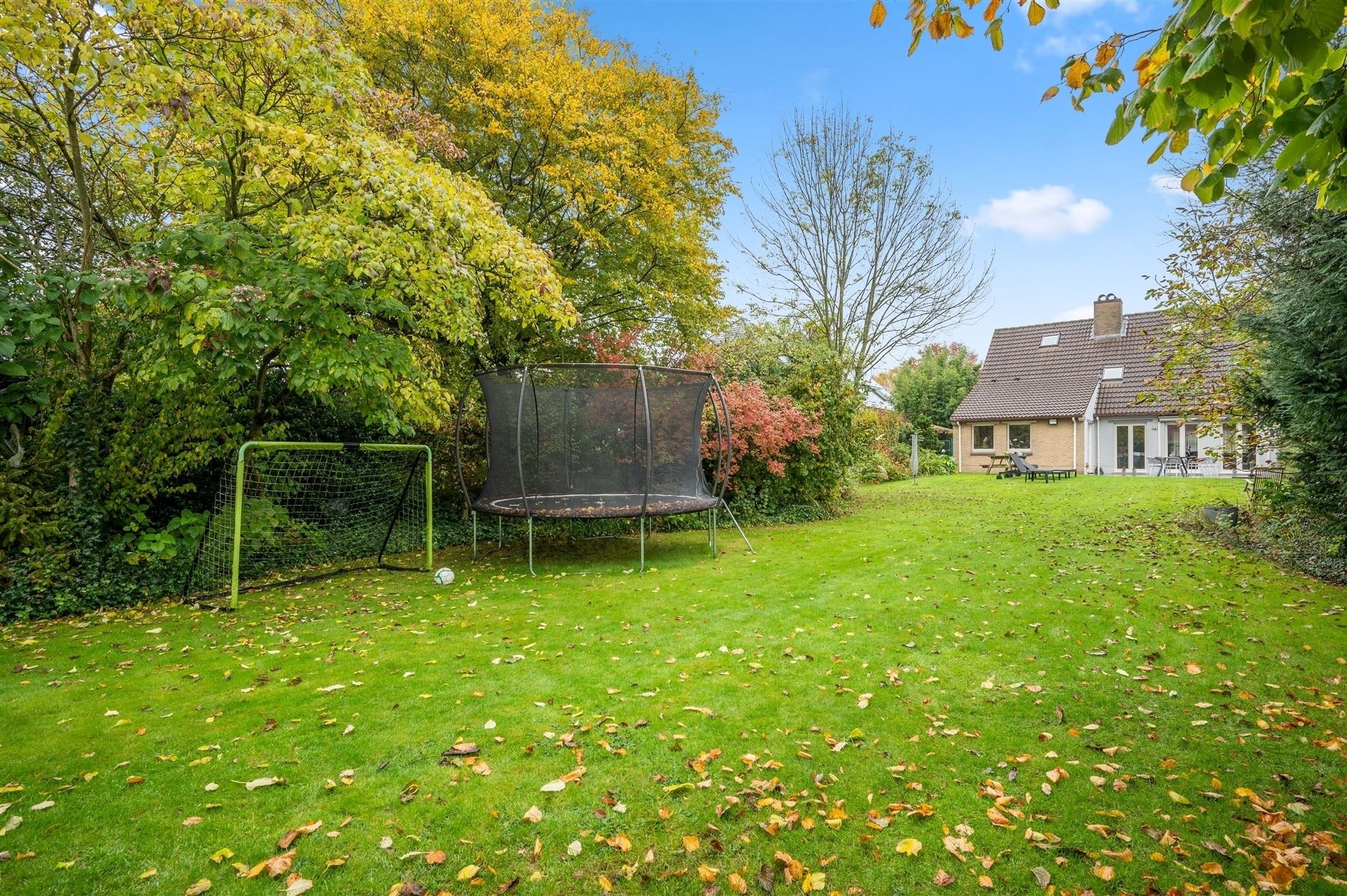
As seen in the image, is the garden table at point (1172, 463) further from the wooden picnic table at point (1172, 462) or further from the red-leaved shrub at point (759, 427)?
the red-leaved shrub at point (759, 427)

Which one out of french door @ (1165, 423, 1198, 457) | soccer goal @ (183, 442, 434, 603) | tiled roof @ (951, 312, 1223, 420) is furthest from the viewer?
tiled roof @ (951, 312, 1223, 420)

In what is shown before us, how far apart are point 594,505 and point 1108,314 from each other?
21.2 metres

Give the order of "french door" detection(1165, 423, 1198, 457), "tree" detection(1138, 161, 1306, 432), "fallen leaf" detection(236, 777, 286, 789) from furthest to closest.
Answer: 1. "french door" detection(1165, 423, 1198, 457)
2. "tree" detection(1138, 161, 1306, 432)
3. "fallen leaf" detection(236, 777, 286, 789)

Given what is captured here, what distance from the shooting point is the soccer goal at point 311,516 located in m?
5.58

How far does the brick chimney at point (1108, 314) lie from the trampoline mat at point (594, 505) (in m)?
19.9

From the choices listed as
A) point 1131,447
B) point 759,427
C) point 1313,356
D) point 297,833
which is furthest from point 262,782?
point 1131,447

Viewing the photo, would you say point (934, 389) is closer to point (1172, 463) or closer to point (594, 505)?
point (1172, 463)

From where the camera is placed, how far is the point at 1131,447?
19.2m

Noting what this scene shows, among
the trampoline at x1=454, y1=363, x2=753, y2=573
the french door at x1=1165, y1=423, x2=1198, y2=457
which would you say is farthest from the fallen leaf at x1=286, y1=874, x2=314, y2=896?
the french door at x1=1165, y1=423, x2=1198, y2=457

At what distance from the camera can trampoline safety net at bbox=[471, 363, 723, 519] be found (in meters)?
7.06

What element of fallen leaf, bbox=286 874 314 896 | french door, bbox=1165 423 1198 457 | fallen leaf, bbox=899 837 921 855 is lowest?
fallen leaf, bbox=899 837 921 855

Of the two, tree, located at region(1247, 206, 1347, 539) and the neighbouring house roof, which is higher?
the neighbouring house roof

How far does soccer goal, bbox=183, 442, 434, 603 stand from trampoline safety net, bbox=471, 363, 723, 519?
0.95 meters

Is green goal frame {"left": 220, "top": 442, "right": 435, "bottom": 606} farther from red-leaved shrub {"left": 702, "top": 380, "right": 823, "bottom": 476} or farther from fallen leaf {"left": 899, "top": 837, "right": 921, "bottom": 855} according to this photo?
fallen leaf {"left": 899, "top": 837, "right": 921, "bottom": 855}
